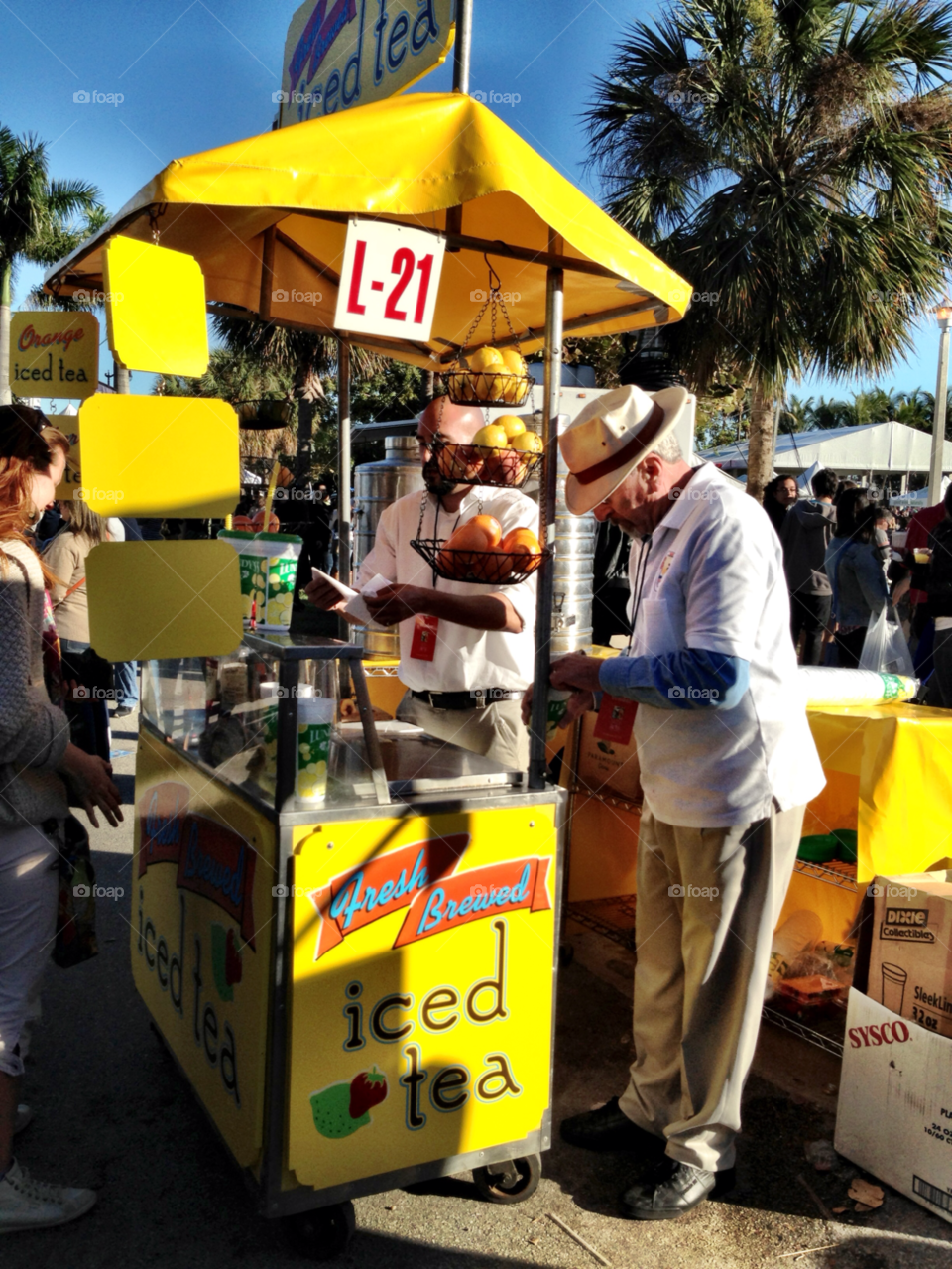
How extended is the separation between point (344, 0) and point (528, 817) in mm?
2706

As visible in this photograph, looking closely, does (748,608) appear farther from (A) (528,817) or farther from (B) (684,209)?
(B) (684,209)

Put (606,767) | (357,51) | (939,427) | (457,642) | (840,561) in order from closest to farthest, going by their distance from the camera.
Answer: (357,51)
(457,642)
(606,767)
(840,561)
(939,427)

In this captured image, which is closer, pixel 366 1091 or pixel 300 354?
pixel 366 1091

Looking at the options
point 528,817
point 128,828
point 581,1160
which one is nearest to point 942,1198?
point 581,1160

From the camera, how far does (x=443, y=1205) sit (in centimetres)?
Result: 235

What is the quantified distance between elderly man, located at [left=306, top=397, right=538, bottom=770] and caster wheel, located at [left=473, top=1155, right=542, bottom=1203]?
3.50ft

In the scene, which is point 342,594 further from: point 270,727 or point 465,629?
point 270,727

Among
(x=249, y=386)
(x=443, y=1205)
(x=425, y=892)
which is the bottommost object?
(x=443, y=1205)

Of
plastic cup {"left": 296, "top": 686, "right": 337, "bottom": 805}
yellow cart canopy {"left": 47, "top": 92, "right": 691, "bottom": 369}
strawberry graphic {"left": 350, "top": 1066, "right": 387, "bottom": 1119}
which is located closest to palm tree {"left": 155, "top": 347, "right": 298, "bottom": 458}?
yellow cart canopy {"left": 47, "top": 92, "right": 691, "bottom": 369}

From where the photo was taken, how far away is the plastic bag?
3.69 meters

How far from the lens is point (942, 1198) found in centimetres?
233

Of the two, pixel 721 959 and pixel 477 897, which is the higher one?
pixel 477 897

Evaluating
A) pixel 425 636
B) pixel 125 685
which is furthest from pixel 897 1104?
pixel 125 685

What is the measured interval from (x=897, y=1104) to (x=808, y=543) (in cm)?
622
